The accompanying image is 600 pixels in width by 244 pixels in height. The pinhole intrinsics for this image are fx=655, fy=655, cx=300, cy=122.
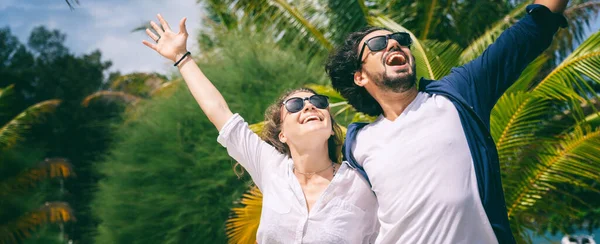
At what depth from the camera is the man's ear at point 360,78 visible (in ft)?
9.14

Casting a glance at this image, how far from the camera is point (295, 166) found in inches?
122

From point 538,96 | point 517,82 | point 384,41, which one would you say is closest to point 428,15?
point 517,82

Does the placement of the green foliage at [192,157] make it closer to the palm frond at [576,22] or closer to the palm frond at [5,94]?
the palm frond at [576,22]

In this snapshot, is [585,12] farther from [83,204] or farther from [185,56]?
[83,204]

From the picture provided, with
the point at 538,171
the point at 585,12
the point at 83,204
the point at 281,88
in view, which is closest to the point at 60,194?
the point at 83,204

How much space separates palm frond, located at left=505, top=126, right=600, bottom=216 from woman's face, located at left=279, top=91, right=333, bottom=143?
162 inches

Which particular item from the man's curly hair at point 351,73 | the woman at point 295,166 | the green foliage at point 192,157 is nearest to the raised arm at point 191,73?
the woman at point 295,166

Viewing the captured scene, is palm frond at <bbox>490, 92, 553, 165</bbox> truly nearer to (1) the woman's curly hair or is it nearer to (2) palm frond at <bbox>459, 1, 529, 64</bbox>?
(2) palm frond at <bbox>459, 1, 529, 64</bbox>

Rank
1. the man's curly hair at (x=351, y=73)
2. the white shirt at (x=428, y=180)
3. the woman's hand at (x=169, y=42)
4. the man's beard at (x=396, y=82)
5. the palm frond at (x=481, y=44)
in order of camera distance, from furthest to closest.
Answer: the palm frond at (x=481, y=44) → the woman's hand at (x=169, y=42) → the man's curly hair at (x=351, y=73) → the man's beard at (x=396, y=82) → the white shirt at (x=428, y=180)

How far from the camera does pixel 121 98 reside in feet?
74.7

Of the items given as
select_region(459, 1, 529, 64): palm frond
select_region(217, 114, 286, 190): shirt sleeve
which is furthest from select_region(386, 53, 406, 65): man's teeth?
select_region(459, 1, 529, 64): palm frond

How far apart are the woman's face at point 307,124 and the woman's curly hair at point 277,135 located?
0.13 metres

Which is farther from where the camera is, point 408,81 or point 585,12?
point 585,12

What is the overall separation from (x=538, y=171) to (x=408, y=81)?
4.59 m
